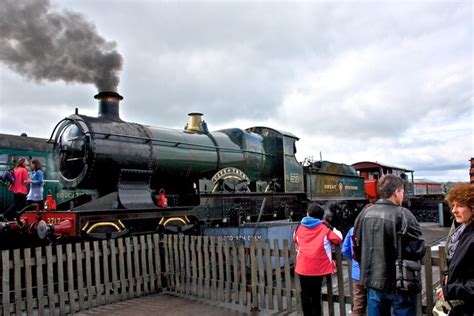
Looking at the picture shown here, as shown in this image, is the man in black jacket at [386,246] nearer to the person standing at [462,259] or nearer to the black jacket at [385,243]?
the black jacket at [385,243]

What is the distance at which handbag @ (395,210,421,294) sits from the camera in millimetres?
3004

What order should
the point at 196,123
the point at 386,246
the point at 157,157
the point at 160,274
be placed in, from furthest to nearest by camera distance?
the point at 196,123 < the point at 157,157 < the point at 160,274 < the point at 386,246

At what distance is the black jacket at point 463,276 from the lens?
7.89ft

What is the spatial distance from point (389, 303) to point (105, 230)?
15.6 ft

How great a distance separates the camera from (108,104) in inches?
309

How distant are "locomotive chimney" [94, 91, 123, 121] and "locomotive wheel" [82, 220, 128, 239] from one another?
7.14 ft

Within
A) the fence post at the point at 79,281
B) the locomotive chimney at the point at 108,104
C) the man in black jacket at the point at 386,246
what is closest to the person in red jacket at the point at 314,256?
the man in black jacket at the point at 386,246

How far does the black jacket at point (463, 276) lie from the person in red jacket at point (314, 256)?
183 cm

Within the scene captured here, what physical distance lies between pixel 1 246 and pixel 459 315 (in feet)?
27.7

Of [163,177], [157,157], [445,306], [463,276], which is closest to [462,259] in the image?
[463,276]

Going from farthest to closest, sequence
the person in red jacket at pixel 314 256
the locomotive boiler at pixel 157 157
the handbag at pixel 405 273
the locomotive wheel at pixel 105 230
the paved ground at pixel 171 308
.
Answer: the locomotive boiler at pixel 157 157
the locomotive wheel at pixel 105 230
the paved ground at pixel 171 308
the person in red jacket at pixel 314 256
the handbag at pixel 405 273

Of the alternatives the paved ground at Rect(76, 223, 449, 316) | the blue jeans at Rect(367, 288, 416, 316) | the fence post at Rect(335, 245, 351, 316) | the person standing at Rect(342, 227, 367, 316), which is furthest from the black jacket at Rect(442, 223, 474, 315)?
the paved ground at Rect(76, 223, 449, 316)

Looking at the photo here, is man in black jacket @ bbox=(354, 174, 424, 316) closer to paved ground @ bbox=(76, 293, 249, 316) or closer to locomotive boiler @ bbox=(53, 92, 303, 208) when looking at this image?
paved ground @ bbox=(76, 293, 249, 316)

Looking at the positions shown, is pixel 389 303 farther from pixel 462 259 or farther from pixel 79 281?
pixel 79 281
